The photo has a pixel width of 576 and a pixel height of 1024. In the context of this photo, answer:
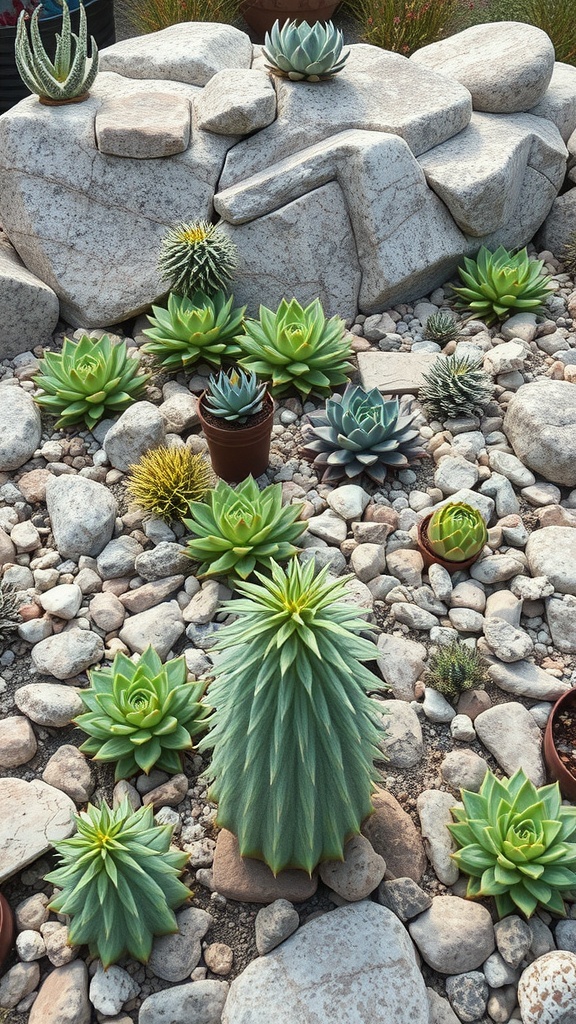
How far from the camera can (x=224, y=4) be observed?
24.4 feet

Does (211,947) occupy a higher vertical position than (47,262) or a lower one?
lower

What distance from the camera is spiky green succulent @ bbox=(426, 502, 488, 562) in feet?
11.5

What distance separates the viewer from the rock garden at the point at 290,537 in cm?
247

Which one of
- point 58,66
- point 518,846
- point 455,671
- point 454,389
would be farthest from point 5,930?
point 58,66

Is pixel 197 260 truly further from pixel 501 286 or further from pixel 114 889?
pixel 114 889

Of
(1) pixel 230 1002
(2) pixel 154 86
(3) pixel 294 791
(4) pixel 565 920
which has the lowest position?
(4) pixel 565 920

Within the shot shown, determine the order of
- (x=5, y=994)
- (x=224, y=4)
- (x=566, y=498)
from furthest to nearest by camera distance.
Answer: (x=224, y=4) < (x=566, y=498) < (x=5, y=994)

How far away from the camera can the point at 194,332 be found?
14.8ft

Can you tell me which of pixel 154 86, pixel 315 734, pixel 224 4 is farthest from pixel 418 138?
pixel 315 734

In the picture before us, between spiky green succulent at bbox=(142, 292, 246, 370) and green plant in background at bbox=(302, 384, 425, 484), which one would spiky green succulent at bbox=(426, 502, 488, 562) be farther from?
spiky green succulent at bbox=(142, 292, 246, 370)

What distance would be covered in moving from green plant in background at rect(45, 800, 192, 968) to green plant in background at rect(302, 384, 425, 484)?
204 cm

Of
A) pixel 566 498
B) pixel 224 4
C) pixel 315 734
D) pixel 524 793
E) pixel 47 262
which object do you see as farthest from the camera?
pixel 224 4

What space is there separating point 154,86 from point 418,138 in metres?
A: 1.74

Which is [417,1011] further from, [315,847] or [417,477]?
[417,477]
